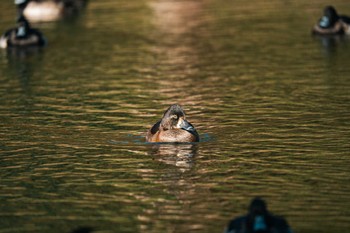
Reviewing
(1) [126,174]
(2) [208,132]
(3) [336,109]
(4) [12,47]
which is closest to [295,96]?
(3) [336,109]

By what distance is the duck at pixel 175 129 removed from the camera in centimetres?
2439

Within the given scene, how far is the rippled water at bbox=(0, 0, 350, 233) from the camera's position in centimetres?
1897

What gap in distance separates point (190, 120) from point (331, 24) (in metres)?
17.1

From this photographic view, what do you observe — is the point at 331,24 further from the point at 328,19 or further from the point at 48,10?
the point at 48,10

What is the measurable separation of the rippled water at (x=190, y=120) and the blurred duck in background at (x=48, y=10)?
20.7ft

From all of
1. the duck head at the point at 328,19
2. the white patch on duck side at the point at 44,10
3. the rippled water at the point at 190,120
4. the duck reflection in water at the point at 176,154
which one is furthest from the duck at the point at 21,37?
the duck reflection in water at the point at 176,154

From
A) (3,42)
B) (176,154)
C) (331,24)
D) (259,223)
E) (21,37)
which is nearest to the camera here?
(259,223)

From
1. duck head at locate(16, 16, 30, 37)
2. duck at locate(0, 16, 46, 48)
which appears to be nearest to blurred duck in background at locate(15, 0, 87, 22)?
duck head at locate(16, 16, 30, 37)

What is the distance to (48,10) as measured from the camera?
5512cm

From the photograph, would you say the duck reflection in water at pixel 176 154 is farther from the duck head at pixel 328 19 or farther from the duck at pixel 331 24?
the duck head at pixel 328 19

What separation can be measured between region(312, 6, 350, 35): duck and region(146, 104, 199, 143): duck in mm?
19253

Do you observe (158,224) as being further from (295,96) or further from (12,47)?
(12,47)

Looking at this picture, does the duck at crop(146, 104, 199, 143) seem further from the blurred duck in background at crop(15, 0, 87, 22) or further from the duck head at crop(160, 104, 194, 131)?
the blurred duck in background at crop(15, 0, 87, 22)

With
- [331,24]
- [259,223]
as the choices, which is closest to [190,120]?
[259,223]
